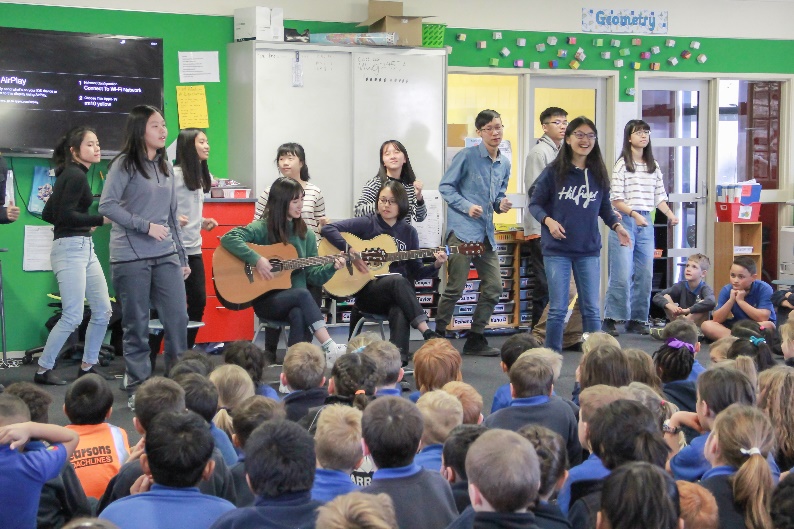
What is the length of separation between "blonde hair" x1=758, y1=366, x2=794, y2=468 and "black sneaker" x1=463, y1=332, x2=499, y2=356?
3842mm

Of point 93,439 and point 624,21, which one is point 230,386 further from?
point 624,21

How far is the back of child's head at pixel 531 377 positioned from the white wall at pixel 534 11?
4817mm

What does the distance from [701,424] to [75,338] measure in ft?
15.4

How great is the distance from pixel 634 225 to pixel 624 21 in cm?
197

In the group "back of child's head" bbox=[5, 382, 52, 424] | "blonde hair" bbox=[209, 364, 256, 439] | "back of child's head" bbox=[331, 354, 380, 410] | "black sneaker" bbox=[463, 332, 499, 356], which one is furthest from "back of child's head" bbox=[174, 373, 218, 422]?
"black sneaker" bbox=[463, 332, 499, 356]

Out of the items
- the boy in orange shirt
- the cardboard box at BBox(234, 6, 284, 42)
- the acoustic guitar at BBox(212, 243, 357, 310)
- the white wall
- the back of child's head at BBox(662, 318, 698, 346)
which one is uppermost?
the white wall

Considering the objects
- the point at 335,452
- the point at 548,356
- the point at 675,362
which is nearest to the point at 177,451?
the point at 335,452

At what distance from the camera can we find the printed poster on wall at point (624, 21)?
8695 millimetres

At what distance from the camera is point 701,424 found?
125 inches

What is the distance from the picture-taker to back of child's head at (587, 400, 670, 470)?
2555mm

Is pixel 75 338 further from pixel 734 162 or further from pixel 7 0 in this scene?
pixel 734 162

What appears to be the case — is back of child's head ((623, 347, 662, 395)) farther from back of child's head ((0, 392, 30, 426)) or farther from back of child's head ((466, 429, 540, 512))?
back of child's head ((0, 392, 30, 426))

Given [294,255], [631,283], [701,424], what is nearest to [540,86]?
[631,283]

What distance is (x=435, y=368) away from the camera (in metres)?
3.85
